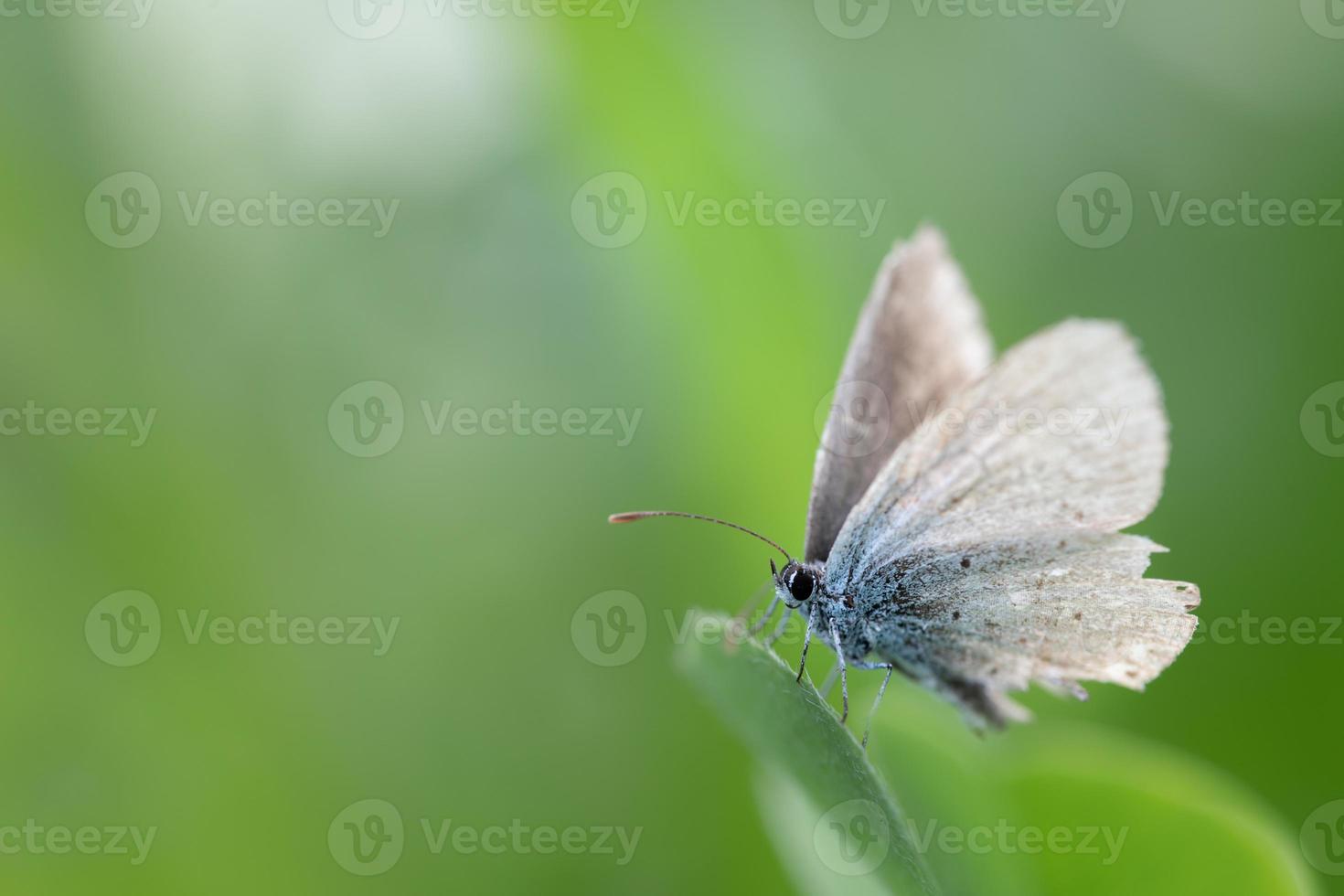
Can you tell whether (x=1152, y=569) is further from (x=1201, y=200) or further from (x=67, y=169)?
(x=67, y=169)

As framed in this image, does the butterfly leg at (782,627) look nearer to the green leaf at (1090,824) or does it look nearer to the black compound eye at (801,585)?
the black compound eye at (801,585)

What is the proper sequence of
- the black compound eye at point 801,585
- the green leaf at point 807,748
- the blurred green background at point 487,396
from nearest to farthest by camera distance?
the green leaf at point 807,748 < the blurred green background at point 487,396 < the black compound eye at point 801,585

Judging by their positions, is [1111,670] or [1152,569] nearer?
[1111,670]

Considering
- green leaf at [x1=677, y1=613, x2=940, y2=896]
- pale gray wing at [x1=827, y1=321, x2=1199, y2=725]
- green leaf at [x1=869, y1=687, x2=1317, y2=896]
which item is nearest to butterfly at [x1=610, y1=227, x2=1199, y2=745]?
pale gray wing at [x1=827, y1=321, x2=1199, y2=725]

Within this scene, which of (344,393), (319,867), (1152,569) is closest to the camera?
(319,867)

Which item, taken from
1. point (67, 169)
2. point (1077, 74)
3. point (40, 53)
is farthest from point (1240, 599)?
point (40, 53)

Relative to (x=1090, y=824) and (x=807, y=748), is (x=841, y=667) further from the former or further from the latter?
(x=807, y=748)

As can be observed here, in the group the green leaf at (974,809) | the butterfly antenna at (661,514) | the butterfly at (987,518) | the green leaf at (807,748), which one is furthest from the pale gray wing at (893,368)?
the green leaf at (807,748)
